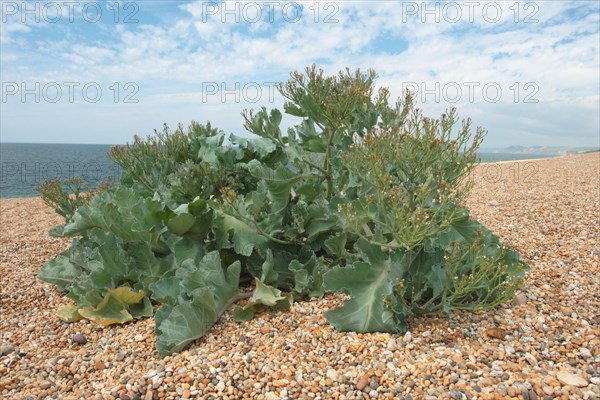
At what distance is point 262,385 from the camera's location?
2355 millimetres

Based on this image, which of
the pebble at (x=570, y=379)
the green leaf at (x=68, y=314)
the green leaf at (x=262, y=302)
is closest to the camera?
the pebble at (x=570, y=379)

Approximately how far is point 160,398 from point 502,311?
2.19 m

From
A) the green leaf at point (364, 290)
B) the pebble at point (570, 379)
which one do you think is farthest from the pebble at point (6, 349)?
the pebble at point (570, 379)

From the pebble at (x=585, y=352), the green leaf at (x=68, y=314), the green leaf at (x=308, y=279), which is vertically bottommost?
the green leaf at (x=68, y=314)

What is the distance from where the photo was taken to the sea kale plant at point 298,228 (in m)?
2.77

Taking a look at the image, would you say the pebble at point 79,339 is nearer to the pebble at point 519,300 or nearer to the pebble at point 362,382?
the pebble at point 362,382

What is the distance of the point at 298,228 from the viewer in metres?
3.51

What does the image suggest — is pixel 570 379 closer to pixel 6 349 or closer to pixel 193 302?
pixel 193 302

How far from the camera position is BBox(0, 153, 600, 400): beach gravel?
2.30m

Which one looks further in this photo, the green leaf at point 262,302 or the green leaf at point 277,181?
the green leaf at point 277,181

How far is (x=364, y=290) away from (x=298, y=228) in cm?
80

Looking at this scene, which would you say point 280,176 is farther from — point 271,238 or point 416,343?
point 416,343

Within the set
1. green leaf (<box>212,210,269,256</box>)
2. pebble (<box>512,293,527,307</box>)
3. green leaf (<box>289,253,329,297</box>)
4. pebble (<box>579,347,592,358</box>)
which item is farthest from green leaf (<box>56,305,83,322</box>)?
pebble (<box>579,347,592,358</box>)

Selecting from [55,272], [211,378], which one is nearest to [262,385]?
[211,378]
